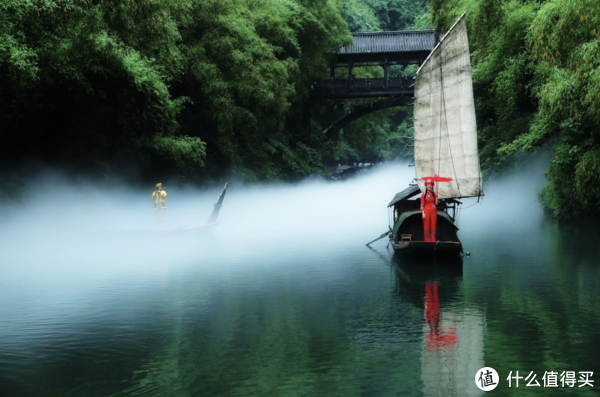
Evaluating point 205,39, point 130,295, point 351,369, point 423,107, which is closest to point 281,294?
point 130,295

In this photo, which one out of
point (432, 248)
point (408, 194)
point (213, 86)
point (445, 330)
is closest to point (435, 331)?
point (445, 330)

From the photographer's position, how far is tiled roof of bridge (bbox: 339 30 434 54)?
2256 inches

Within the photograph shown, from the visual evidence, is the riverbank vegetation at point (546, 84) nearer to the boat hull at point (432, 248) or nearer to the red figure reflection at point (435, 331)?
the boat hull at point (432, 248)

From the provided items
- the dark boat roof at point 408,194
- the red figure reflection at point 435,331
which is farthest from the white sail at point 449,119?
the red figure reflection at point 435,331

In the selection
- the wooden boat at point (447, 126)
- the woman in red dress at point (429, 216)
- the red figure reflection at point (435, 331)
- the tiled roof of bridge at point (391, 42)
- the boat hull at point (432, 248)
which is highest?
the tiled roof of bridge at point (391, 42)

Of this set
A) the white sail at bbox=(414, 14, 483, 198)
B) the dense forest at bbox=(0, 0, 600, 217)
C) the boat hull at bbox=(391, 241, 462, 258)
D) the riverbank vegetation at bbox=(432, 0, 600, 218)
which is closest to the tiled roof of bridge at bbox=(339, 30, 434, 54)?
the dense forest at bbox=(0, 0, 600, 217)

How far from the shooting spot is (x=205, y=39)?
36406 mm

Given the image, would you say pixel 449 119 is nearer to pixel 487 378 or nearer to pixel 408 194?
→ pixel 408 194

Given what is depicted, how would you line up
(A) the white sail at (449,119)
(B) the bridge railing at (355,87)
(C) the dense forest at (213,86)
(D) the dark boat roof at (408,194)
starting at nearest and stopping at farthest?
(C) the dense forest at (213,86)
(D) the dark boat roof at (408,194)
(A) the white sail at (449,119)
(B) the bridge railing at (355,87)

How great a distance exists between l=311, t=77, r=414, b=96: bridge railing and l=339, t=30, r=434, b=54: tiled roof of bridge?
7.39 feet

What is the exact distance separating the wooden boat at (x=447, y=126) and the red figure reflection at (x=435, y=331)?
857cm

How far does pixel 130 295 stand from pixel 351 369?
6598 mm

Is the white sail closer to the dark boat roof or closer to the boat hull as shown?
the dark boat roof

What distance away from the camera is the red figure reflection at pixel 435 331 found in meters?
10.4
